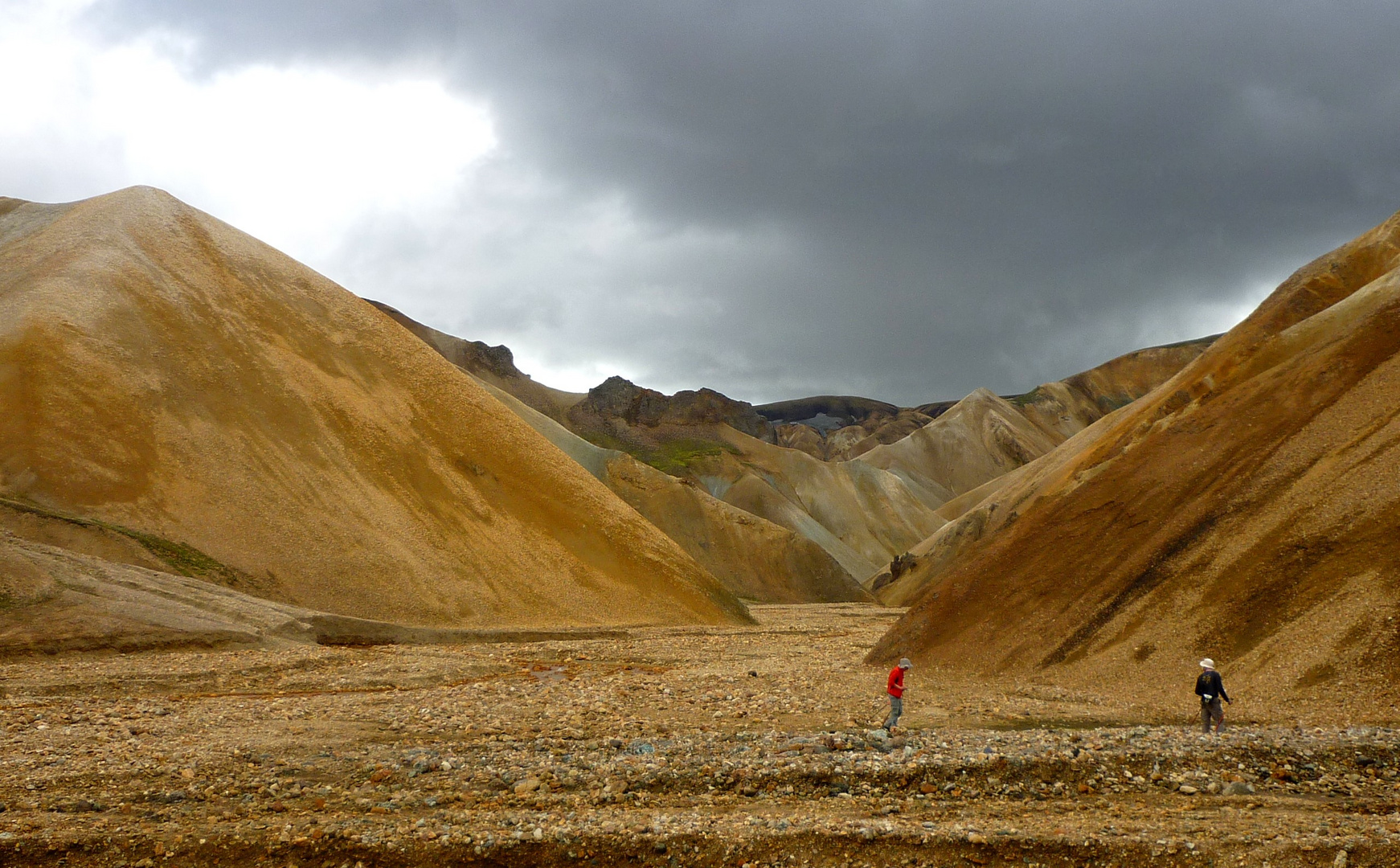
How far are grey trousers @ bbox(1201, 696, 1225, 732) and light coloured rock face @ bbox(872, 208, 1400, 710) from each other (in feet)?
7.96

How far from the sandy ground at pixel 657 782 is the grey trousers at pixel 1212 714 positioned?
229 millimetres

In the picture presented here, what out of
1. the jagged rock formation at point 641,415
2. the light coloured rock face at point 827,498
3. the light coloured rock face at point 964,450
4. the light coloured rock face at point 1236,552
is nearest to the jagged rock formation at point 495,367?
the jagged rock formation at point 641,415

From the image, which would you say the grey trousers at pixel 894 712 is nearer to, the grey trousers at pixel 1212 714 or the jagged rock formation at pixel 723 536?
the grey trousers at pixel 1212 714

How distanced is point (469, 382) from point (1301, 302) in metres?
40.6

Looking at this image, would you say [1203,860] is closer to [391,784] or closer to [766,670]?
[391,784]

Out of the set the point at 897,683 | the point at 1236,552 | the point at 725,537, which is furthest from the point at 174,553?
the point at 725,537

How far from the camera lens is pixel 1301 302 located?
3662 cm

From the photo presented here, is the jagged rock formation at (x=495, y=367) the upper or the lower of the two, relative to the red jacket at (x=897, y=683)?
upper

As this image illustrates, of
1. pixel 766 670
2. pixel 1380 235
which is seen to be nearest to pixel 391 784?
pixel 766 670

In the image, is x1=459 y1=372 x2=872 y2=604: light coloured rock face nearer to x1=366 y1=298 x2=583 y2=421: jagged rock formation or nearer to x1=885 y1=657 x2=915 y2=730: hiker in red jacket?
x1=366 y1=298 x2=583 y2=421: jagged rock formation

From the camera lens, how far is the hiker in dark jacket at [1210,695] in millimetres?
13602

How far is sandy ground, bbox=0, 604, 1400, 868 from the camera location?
968 cm

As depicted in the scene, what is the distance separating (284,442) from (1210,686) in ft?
119

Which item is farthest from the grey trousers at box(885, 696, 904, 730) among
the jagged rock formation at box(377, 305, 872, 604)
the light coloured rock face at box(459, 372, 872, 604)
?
the light coloured rock face at box(459, 372, 872, 604)
